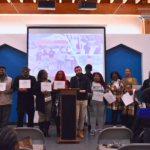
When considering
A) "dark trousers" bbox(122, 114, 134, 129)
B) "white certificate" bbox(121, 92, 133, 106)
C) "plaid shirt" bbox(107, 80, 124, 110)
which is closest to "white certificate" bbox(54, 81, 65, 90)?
"plaid shirt" bbox(107, 80, 124, 110)

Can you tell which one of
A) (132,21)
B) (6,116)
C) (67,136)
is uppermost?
(132,21)

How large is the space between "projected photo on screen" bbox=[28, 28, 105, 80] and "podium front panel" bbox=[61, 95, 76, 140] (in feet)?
7.36

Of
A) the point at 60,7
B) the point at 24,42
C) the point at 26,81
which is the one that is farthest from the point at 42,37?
the point at 26,81

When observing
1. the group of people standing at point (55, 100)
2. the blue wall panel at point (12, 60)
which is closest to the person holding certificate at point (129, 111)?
the group of people standing at point (55, 100)

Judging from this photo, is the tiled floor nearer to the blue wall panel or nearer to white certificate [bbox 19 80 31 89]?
white certificate [bbox 19 80 31 89]

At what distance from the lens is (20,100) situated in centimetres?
Result: 486

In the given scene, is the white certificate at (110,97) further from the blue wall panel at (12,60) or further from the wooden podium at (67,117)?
the blue wall panel at (12,60)

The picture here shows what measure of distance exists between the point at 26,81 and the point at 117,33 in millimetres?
3831

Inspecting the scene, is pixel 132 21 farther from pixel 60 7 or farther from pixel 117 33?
pixel 60 7

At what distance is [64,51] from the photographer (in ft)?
21.9

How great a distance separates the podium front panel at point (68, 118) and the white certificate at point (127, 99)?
4.22ft

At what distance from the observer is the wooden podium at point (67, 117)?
4.41 meters

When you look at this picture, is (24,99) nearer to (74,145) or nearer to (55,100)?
(55,100)

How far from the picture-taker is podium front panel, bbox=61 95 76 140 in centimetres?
441
